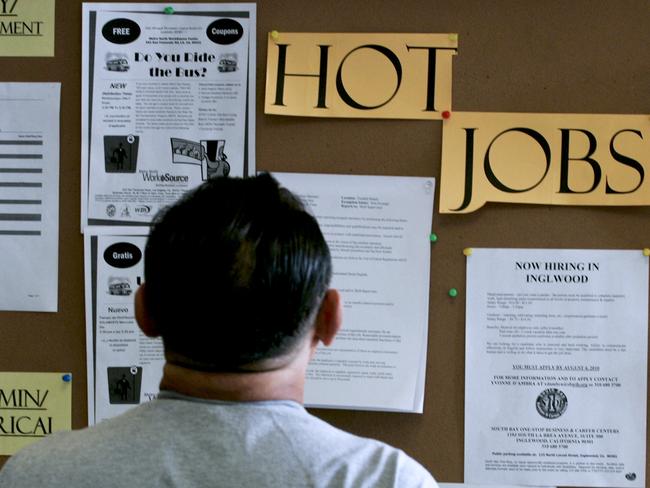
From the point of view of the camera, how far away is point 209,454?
63 cm

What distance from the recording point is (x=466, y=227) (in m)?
1.18

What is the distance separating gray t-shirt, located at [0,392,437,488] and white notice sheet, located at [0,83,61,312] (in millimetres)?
579

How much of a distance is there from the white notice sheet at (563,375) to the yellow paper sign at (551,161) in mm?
88

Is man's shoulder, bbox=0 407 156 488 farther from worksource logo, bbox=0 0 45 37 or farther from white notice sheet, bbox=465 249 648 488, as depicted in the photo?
worksource logo, bbox=0 0 45 37

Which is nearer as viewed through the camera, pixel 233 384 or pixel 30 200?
pixel 233 384

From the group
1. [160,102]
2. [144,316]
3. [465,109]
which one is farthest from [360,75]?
[144,316]

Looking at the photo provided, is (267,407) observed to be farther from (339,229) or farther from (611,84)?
(611,84)

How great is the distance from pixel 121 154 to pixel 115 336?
0.88 feet

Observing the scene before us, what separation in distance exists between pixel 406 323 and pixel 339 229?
17 centimetres

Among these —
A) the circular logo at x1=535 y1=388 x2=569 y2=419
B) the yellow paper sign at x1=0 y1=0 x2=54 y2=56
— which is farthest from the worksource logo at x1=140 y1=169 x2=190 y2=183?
the circular logo at x1=535 y1=388 x2=569 y2=419

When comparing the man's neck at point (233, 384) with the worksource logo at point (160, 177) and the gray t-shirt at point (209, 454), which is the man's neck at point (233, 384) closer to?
the gray t-shirt at point (209, 454)

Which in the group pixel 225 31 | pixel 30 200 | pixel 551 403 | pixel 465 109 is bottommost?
pixel 551 403

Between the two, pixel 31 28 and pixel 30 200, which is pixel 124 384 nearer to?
pixel 30 200

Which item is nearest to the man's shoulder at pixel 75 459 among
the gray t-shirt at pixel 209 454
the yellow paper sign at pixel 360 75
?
the gray t-shirt at pixel 209 454
